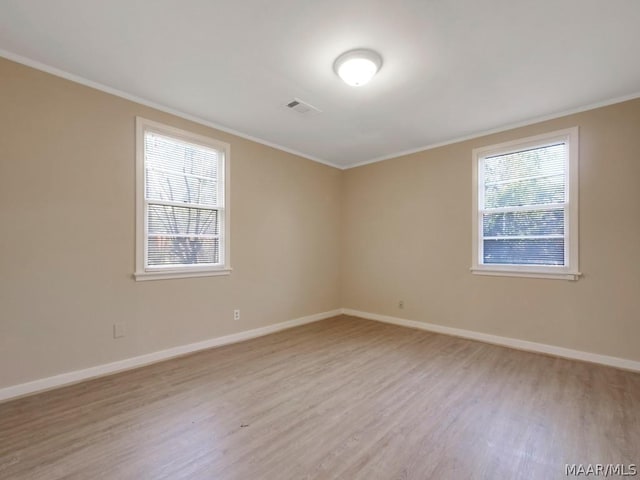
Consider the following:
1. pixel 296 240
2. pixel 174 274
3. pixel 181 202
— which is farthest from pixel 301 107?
pixel 174 274

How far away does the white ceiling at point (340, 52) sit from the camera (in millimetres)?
1931

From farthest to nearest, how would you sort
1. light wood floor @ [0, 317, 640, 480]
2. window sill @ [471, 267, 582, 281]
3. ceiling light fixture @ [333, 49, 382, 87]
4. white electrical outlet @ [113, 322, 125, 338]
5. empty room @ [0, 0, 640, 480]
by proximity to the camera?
window sill @ [471, 267, 582, 281] → white electrical outlet @ [113, 322, 125, 338] → ceiling light fixture @ [333, 49, 382, 87] → empty room @ [0, 0, 640, 480] → light wood floor @ [0, 317, 640, 480]

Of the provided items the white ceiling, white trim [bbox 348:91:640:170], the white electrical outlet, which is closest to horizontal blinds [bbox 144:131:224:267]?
the white ceiling

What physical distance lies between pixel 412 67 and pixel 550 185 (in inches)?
89.6

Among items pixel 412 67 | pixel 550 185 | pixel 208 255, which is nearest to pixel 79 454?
pixel 208 255

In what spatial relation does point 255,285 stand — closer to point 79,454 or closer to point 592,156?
point 79,454

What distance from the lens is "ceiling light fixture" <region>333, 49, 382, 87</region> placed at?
7.61 ft

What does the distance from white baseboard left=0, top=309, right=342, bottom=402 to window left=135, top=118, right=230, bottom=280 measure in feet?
2.67

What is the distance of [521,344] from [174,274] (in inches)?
162

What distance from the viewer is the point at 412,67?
2508mm

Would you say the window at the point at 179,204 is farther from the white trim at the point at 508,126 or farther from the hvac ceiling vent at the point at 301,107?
the white trim at the point at 508,126

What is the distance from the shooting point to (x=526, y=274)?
3.57m

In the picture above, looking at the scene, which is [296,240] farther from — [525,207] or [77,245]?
[525,207]

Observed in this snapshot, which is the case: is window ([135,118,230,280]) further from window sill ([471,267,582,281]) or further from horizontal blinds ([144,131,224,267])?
window sill ([471,267,582,281])
